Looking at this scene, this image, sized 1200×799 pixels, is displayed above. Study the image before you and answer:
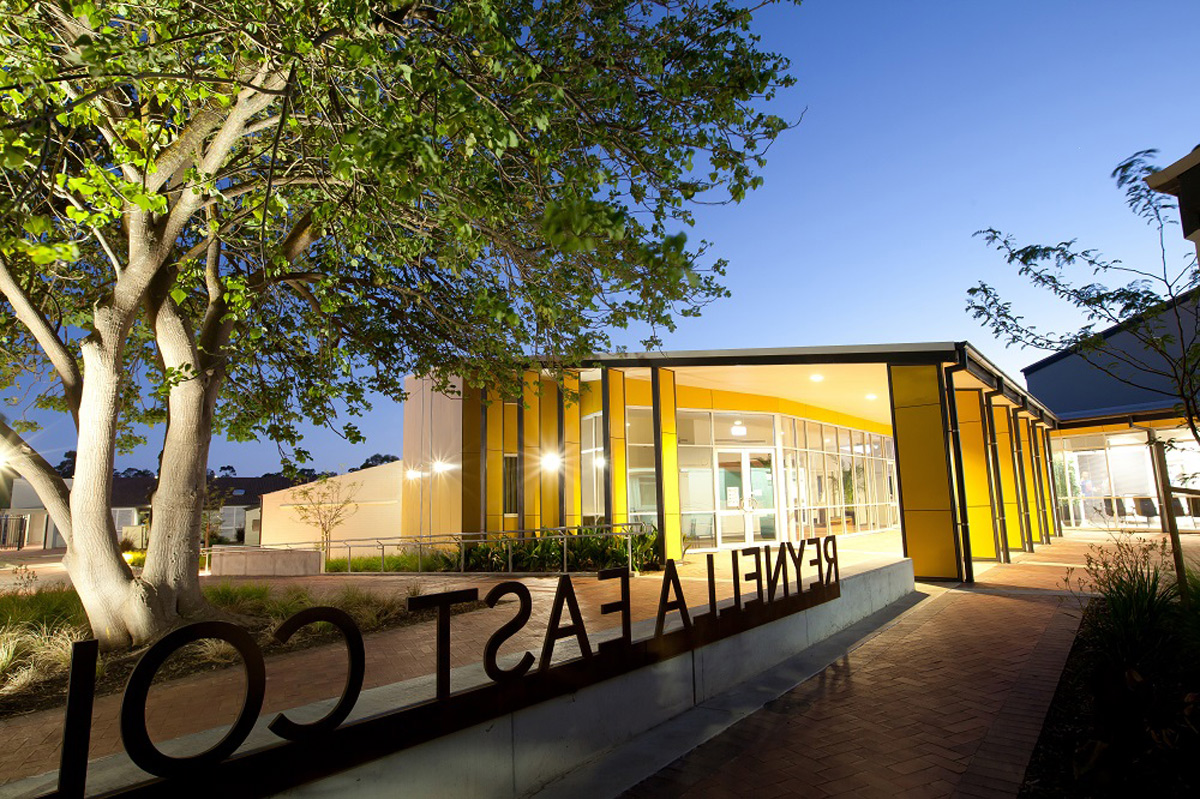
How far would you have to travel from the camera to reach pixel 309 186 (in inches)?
270

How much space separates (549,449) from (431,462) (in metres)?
3.96

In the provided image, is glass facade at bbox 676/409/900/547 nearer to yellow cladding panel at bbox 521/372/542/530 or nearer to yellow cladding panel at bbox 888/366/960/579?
yellow cladding panel at bbox 521/372/542/530

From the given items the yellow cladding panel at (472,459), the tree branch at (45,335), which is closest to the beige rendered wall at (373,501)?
the yellow cladding panel at (472,459)

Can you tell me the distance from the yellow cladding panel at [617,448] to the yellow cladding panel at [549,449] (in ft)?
5.61

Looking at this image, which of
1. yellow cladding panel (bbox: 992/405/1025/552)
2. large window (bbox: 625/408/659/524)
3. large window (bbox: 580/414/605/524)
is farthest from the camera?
yellow cladding panel (bbox: 992/405/1025/552)

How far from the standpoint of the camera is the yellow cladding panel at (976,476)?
1408 cm

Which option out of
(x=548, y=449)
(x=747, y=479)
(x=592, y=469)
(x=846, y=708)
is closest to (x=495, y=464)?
(x=548, y=449)

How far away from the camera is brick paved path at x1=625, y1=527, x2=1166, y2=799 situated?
3.57 meters

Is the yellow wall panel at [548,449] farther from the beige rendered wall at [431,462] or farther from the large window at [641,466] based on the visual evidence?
the beige rendered wall at [431,462]

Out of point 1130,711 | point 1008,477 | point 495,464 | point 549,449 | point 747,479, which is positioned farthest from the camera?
point 1008,477

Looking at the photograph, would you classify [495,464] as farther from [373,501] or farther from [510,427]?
[373,501]

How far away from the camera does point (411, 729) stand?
9.86 ft

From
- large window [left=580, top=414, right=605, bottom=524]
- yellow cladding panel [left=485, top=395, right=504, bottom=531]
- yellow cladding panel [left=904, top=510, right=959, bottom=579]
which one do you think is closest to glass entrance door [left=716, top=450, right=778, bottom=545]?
large window [left=580, top=414, right=605, bottom=524]

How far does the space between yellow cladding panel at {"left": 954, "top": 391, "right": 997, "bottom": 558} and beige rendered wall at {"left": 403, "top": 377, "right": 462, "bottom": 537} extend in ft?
35.8
